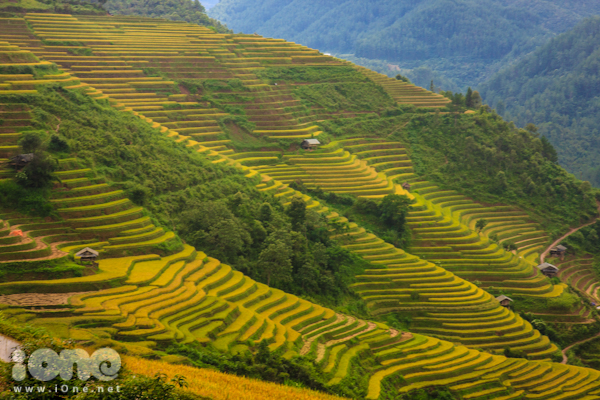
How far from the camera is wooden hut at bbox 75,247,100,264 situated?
59.2 feet

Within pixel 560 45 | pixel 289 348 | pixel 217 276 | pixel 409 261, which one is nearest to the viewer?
pixel 289 348

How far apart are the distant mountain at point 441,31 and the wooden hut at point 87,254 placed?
371ft

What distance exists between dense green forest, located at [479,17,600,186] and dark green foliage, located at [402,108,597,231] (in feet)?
88.0

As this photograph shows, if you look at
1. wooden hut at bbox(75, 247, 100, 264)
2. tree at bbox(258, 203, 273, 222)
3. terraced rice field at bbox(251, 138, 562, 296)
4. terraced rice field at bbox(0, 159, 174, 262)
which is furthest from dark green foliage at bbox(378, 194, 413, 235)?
wooden hut at bbox(75, 247, 100, 264)

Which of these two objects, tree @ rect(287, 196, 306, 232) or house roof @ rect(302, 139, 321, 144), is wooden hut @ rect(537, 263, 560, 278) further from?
house roof @ rect(302, 139, 321, 144)

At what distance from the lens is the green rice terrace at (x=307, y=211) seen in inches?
678

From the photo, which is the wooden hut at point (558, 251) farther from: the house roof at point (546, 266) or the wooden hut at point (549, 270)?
the wooden hut at point (549, 270)

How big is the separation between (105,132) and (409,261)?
16.4 meters

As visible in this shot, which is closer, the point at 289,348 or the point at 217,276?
the point at 289,348

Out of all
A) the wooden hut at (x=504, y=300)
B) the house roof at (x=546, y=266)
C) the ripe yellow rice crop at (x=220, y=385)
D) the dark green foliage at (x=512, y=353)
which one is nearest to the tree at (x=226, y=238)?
the ripe yellow rice crop at (x=220, y=385)

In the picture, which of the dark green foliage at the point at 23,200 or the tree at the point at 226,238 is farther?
the tree at the point at 226,238

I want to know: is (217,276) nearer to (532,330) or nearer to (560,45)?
(532,330)

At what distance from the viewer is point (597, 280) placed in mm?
35656

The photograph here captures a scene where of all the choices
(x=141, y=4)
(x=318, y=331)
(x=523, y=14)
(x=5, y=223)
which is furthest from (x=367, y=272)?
(x=523, y=14)
